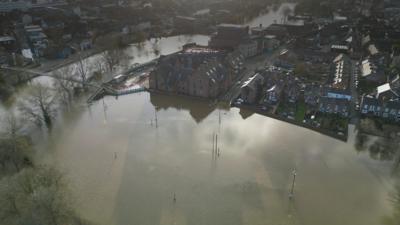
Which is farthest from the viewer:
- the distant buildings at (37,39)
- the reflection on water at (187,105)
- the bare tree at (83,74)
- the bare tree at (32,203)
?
the distant buildings at (37,39)

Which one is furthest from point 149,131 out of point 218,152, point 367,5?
point 367,5

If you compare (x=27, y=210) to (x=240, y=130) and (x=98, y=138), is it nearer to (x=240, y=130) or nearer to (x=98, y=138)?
(x=98, y=138)

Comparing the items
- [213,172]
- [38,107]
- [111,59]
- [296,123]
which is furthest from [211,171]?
[111,59]

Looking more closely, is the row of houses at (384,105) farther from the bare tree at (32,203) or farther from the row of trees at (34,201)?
the bare tree at (32,203)

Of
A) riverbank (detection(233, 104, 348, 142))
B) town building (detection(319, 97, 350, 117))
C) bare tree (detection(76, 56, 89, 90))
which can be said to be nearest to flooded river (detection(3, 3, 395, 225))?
riverbank (detection(233, 104, 348, 142))

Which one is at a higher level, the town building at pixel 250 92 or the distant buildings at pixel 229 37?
the distant buildings at pixel 229 37

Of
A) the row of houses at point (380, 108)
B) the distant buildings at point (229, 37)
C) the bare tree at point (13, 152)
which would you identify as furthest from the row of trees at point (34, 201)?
the distant buildings at point (229, 37)
